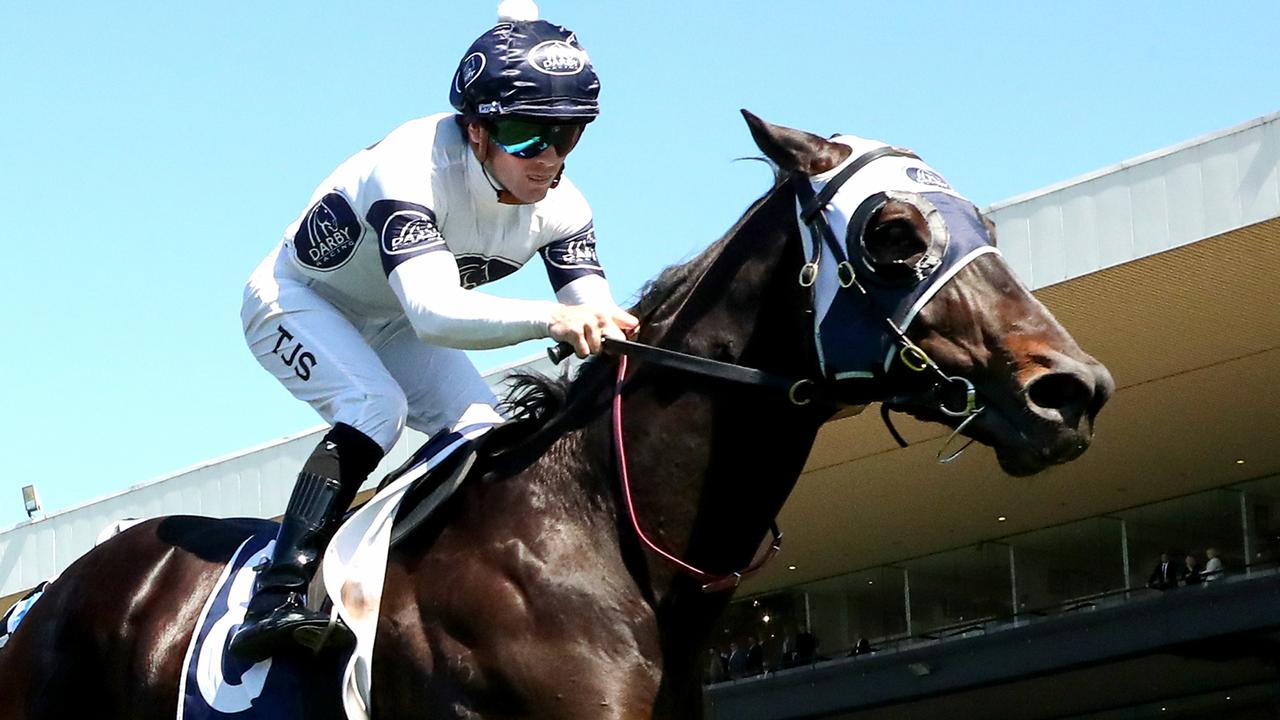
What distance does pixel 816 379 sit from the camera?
4746 millimetres

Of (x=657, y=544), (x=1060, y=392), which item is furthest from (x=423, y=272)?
(x=1060, y=392)

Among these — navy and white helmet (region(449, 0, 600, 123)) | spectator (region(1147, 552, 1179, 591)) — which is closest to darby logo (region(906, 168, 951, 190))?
navy and white helmet (region(449, 0, 600, 123))

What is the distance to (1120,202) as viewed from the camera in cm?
1620

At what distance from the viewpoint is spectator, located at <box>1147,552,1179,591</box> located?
2142cm

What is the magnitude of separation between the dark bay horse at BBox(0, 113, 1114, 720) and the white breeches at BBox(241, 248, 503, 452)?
1.42 feet

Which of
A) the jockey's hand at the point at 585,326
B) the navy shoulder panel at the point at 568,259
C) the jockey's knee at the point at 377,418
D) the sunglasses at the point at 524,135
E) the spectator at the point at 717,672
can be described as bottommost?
the spectator at the point at 717,672

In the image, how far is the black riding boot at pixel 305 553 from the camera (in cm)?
495

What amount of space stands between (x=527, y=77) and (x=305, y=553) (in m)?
1.46

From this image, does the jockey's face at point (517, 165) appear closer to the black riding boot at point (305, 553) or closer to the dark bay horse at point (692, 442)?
the dark bay horse at point (692, 442)

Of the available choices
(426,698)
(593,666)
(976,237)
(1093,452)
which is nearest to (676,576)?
(593,666)

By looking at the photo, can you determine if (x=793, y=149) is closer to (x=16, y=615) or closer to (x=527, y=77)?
(x=527, y=77)

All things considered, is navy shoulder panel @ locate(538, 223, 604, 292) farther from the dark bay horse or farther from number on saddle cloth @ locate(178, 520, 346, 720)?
number on saddle cloth @ locate(178, 520, 346, 720)

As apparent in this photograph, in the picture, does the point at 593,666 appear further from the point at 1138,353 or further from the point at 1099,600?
the point at 1099,600

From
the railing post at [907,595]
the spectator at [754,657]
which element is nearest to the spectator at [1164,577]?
the railing post at [907,595]
